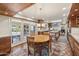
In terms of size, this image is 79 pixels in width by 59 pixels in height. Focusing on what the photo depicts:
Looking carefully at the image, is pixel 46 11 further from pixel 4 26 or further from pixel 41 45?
pixel 4 26

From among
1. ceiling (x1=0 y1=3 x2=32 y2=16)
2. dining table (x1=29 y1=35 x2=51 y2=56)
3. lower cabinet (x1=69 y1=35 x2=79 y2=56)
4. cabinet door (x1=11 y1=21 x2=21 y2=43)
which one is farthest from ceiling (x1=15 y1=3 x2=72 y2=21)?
lower cabinet (x1=69 y1=35 x2=79 y2=56)

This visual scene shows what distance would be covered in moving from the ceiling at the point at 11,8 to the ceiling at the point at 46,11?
0.07 m

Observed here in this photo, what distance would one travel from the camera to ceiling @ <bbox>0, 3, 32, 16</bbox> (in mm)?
2145

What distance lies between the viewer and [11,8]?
221 cm

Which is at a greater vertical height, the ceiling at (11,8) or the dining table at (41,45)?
the ceiling at (11,8)

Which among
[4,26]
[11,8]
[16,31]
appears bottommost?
[16,31]

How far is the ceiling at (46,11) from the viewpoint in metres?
2.18

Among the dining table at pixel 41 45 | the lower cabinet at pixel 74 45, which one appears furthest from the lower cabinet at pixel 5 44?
the lower cabinet at pixel 74 45

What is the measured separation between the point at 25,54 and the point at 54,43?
62 cm

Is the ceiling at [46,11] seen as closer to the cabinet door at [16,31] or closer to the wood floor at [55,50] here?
the cabinet door at [16,31]

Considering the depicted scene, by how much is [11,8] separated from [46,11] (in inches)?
27.1

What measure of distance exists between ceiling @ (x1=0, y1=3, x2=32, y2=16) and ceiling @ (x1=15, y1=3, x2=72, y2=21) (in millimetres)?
71

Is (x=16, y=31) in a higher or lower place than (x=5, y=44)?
higher

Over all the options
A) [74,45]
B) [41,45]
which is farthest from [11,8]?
[74,45]
